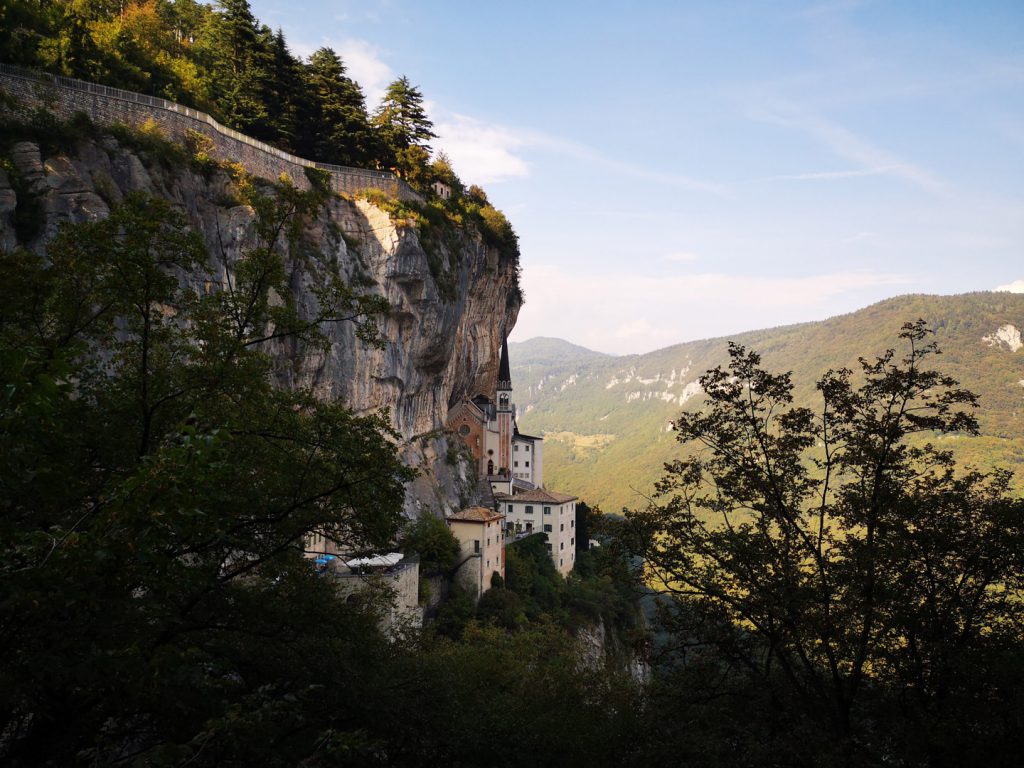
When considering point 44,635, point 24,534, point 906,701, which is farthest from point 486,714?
point 24,534

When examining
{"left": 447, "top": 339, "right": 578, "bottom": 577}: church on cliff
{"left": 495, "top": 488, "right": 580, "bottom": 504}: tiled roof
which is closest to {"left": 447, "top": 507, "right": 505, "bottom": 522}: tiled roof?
→ {"left": 447, "top": 339, "right": 578, "bottom": 577}: church on cliff

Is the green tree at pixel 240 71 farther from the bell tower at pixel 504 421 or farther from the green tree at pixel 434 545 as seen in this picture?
the bell tower at pixel 504 421

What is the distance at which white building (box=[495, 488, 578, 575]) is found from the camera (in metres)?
55.2

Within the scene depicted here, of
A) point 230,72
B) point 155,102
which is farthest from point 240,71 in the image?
point 155,102

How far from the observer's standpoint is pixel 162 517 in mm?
4809

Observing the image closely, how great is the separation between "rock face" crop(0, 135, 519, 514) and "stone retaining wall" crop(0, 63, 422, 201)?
156 cm

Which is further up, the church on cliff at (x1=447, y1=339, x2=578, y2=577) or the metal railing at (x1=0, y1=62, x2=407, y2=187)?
the metal railing at (x1=0, y1=62, x2=407, y2=187)

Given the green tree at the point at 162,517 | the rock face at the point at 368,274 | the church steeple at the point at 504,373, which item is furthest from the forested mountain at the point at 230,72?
the church steeple at the point at 504,373

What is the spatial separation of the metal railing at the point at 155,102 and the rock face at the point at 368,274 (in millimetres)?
2155

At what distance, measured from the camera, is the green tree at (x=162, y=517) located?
4945mm

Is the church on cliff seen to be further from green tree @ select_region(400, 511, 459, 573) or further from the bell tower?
green tree @ select_region(400, 511, 459, 573)

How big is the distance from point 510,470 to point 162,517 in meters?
62.8

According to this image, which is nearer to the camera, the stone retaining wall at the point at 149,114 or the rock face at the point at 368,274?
the rock face at the point at 368,274

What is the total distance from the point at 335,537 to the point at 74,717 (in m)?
3.73
